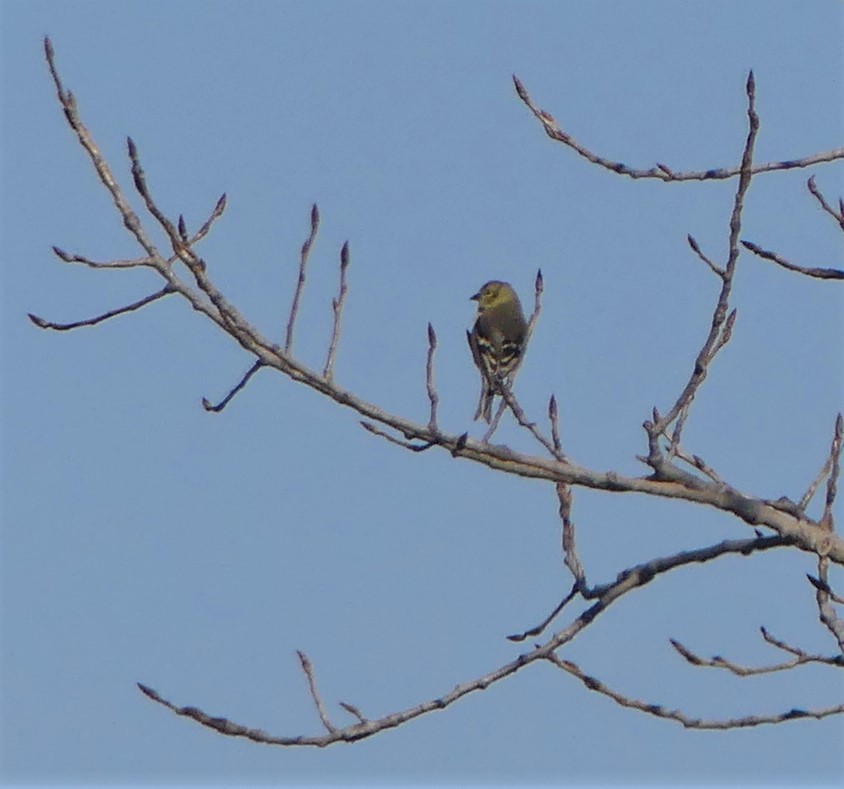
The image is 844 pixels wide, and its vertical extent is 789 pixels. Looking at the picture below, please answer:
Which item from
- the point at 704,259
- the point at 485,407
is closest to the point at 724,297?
the point at 704,259

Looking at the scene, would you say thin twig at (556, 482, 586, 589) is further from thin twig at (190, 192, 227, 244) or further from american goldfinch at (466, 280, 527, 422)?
american goldfinch at (466, 280, 527, 422)

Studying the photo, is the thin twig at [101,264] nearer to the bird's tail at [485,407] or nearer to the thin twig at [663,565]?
the thin twig at [663,565]

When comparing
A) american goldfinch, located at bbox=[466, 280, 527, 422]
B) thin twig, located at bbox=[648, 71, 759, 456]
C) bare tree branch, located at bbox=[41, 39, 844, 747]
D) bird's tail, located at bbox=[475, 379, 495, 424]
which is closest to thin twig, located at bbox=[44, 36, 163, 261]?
bare tree branch, located at bbox=[41, 39, 844, 747]

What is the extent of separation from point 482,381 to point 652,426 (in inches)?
335

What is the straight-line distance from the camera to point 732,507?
442 cm

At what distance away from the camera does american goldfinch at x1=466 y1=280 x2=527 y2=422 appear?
12297 mm

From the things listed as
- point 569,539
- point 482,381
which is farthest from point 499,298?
point 569,539

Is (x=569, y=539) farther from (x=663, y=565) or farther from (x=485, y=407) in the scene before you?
(x=485, y=407)

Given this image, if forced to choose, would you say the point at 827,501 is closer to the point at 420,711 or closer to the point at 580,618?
the point at 580,618

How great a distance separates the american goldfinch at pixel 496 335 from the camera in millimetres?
12297

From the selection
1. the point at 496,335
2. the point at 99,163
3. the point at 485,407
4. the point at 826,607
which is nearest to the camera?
the point at 99,163

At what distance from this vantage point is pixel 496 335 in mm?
13758

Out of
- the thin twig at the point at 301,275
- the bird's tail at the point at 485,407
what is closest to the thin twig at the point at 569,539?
the thin twig at the point at 301,275

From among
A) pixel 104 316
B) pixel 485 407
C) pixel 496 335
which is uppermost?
pixel 496 335
